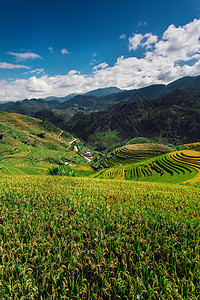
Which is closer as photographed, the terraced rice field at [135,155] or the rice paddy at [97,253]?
the rice paddy at [97,253]

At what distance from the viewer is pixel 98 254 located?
322 cm

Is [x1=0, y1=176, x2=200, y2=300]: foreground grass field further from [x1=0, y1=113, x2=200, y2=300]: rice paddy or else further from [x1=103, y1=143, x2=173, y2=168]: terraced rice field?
[x1=103, y1=143, x2=173, y2=168]: terraced rice field

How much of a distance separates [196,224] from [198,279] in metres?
2.01

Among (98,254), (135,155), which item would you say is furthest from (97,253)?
(135,155)

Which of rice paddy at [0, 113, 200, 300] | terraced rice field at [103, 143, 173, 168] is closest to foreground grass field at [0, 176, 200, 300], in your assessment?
rice paddy at [0, 113, 200, 300]

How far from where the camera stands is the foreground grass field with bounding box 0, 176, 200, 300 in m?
2.61

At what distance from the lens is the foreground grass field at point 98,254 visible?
2611 mm

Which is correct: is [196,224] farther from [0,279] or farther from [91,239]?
[0,279]

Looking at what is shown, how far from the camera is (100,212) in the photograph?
5066 millimetres

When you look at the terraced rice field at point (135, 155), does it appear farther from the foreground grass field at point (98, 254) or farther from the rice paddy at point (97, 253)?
the foreground grass field at point (98, 254)

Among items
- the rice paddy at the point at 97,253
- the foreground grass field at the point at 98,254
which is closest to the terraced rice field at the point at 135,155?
the rice paddy at the point at 97,253

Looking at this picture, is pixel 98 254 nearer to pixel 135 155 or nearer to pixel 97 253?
pixel 97 253

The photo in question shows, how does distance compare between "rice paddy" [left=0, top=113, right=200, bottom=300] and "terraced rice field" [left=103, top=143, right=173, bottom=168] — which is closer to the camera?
"rice paddy" [left=0, top=113, right=200, bottom=300]

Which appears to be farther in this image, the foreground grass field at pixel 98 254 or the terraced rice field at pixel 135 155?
the terraced rice field at pixel 135 155
